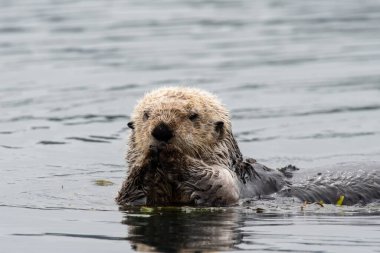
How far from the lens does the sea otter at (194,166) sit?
6871mm

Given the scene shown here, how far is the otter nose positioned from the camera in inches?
260

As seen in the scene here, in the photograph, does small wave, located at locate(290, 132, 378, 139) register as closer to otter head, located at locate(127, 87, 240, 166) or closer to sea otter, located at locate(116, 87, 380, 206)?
sea otter, located at locate(116, 87, 380, 206)

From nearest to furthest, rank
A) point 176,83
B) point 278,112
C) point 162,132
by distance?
point 162,132 → point 278,112 → point 176,83

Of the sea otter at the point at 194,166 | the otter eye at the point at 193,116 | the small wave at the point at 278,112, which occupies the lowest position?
the sea otter at the point at 194,166

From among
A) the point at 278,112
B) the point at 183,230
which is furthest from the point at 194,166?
Answer: the point at 278,112

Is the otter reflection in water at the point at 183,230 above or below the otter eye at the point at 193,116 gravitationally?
below

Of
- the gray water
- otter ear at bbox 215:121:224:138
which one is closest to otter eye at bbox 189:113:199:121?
otter ear at bbox 215:121:224:138

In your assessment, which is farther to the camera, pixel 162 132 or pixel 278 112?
pixel 278 112

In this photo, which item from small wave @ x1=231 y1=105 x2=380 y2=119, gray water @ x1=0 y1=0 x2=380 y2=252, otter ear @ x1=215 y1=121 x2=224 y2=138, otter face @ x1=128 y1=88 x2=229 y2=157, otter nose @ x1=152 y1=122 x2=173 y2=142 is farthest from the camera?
small wave @ x1=231 y1=105 x2=380 y2=119

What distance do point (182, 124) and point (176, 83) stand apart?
250 inches

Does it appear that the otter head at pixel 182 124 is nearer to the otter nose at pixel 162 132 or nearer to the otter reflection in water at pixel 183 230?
the otter nose at pixel 162 132

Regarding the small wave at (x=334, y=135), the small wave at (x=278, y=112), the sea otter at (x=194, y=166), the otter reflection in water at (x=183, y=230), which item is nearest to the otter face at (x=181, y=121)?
the sea otter at (x=194, y=166)

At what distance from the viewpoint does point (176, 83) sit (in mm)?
13227

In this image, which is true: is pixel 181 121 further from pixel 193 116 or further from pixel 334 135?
pixel 334 135
